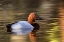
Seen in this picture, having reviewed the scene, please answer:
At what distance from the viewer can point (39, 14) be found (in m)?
11.2

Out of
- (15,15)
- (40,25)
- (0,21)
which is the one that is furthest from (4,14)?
(40,25)

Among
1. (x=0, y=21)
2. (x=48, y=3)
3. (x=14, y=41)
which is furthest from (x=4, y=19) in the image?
(x=48, y=3)

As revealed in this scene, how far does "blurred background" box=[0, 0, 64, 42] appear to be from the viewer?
28.6 ft

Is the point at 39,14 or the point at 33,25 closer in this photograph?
the point at 33,25

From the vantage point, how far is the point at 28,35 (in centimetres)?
897

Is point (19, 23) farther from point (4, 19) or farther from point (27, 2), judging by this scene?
point (27, 2)

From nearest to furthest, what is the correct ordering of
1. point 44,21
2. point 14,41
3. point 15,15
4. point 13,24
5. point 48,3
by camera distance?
point 14,41, point 13,24, point 44,21, point 15,15, point 48,3

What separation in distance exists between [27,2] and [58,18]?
12.3ft

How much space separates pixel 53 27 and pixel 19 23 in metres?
0.98

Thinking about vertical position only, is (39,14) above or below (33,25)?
above

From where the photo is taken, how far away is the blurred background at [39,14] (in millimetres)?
8711

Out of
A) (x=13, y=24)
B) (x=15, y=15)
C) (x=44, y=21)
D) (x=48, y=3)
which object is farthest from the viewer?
(x=48, y=3)

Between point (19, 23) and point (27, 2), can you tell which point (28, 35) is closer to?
point (19, 23)

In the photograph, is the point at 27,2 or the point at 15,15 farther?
the point at 27,2
